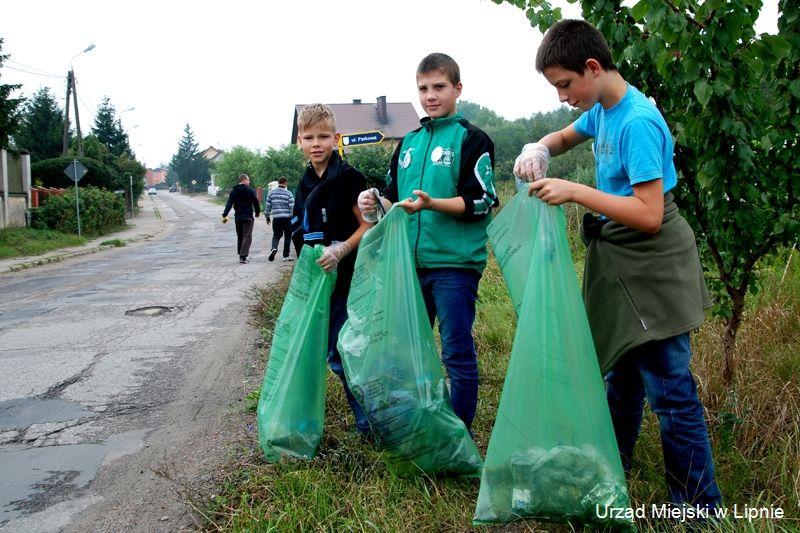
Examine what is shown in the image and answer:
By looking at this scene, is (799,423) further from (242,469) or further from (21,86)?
(21,86)

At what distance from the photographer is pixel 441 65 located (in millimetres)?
2590

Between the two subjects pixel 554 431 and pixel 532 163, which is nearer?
pixel 554 431

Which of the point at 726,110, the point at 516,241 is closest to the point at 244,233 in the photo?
the point at 516,241

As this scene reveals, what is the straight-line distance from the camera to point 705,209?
2848 mm

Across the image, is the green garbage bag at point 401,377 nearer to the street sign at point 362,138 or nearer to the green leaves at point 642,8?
the green leaves at point 642,8

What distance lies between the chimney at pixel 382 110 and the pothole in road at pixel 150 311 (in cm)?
4420

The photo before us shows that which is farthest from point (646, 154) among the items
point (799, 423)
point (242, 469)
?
point (242, 469)

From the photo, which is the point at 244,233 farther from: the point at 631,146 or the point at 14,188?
the point at 631,146

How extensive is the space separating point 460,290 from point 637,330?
2.54ft

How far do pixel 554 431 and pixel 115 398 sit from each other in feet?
10.1

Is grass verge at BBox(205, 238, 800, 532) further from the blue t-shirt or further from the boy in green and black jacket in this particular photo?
the blue t-shirt

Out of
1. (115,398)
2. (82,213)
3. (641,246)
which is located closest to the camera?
(641,246)

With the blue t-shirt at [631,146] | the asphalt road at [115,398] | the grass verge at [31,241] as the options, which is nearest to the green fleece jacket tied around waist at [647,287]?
the blue t-shirt at [631,146]

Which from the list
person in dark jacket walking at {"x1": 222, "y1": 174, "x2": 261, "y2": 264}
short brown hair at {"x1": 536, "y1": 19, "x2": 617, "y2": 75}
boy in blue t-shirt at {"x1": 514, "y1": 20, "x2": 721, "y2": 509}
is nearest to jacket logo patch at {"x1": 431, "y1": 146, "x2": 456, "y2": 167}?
boy in blue t-shirt at {"x1": 514, "y1": 20, "x2": 721, "y2": 509}
